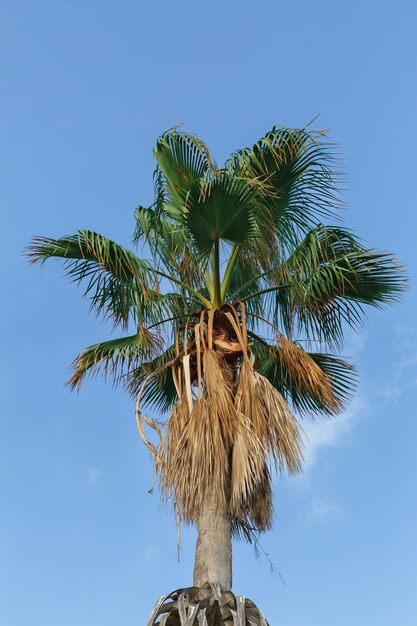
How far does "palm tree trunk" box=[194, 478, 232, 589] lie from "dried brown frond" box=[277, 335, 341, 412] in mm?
1644

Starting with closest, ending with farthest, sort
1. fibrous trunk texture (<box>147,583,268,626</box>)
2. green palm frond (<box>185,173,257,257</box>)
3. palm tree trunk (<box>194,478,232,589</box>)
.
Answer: fibrous trunk texture (<box>147,583,268,626</box>) → palm tree trunk (<box>194,478,232,589</box>) → green palm frond (<box>185,173,257,257</box>)

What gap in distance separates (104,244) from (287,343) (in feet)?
7.39

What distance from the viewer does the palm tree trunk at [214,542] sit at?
28.1 ft

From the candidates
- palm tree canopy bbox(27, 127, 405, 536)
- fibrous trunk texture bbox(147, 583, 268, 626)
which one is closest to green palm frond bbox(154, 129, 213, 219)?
palm tree canopy bbox(27, 127, 405, 536)

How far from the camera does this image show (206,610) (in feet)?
26.0

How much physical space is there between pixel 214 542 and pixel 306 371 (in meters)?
2.12

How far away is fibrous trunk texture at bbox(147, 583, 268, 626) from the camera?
7.88 meters

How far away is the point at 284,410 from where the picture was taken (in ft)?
30.2

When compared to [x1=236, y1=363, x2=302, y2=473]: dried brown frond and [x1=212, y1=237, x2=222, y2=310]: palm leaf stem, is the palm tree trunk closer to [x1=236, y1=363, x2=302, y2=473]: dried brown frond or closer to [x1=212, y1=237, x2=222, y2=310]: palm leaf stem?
[x1=236, y1=363, x2=302, y2=473]: dried brown frond

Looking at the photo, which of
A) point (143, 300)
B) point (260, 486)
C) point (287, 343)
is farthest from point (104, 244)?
point (260, 486)

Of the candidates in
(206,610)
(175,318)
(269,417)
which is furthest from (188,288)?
(206,610)

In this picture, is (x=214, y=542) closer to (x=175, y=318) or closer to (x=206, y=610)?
(x=206, y=610)

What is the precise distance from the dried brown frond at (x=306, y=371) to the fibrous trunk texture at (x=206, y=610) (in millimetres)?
2483

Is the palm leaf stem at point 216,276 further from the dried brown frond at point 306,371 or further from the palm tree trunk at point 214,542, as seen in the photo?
the palm tree trunk at point 214,542
